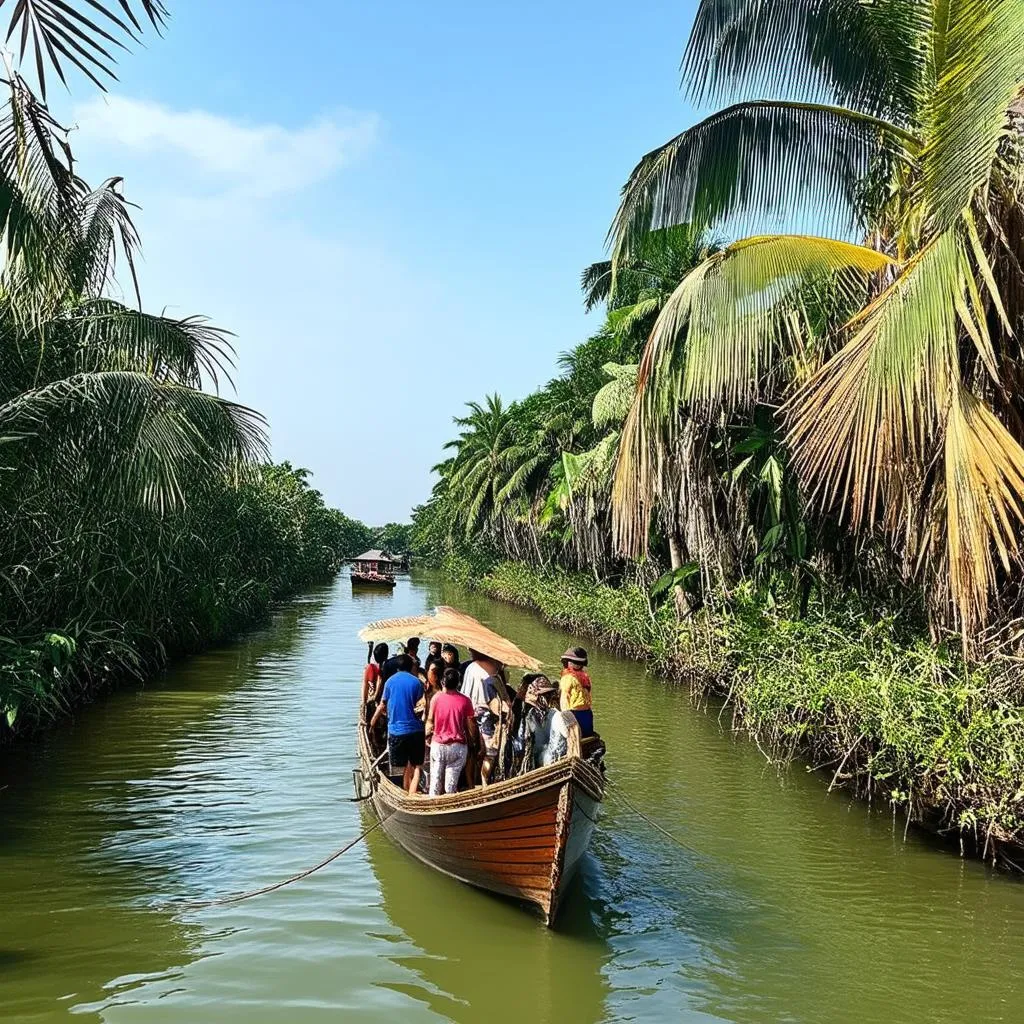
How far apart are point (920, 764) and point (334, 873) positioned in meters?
5.46

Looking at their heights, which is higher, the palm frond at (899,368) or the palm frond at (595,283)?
Answer: the palm frond at (595,283)

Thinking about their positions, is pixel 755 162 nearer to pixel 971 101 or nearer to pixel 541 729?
pixel 971 101

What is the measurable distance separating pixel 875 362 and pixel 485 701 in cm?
466

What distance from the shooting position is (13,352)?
39.5 ft

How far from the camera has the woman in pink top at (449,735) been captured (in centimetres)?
806

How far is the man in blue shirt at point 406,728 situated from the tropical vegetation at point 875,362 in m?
2.55

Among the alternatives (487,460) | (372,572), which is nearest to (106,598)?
(487,460)

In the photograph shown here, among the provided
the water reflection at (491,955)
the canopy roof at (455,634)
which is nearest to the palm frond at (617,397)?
the canopy roof at (455,634)

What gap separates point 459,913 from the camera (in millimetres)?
7566

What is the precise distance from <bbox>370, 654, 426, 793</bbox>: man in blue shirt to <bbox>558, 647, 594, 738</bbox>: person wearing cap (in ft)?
4.78

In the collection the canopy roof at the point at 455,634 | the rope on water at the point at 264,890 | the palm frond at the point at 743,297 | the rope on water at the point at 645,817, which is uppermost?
the palm frond at the point at 743,297

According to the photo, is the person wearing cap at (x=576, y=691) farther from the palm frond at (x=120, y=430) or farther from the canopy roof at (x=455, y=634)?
the palm frond at (x=120, y=430)

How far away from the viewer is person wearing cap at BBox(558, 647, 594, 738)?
8.88 m

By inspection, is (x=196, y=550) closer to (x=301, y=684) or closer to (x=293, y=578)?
(x=301, y=684)
